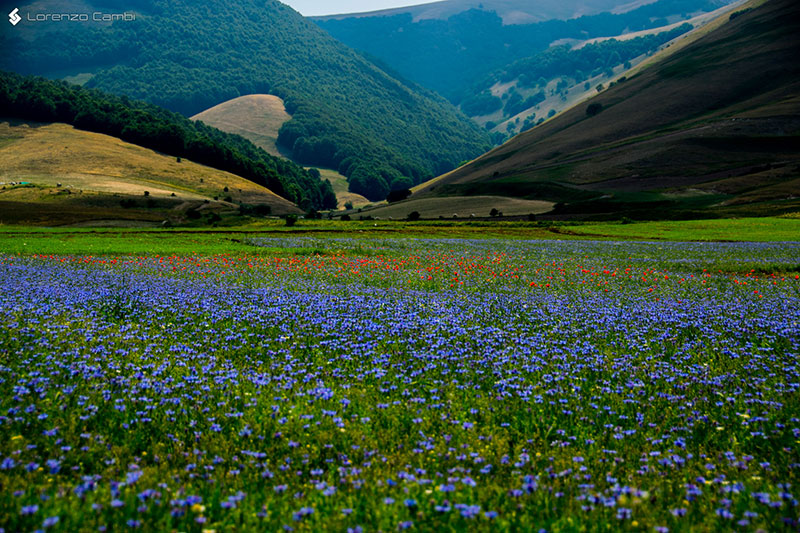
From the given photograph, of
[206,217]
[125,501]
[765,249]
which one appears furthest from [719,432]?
[206,217]

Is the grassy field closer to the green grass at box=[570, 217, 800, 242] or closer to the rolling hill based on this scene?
the rolling hill

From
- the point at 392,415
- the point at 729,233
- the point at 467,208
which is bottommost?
the point at 392,415

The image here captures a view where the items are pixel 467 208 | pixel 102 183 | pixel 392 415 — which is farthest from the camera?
pixel 102 183

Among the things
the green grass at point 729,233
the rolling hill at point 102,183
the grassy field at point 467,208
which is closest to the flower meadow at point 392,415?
the green grass at point 729,233

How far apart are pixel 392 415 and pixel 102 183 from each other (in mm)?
162242

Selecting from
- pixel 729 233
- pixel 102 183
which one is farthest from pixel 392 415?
pixel 102 183

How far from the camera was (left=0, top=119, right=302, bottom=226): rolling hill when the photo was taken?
326 ft

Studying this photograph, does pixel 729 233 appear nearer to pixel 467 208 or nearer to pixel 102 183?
pixel 467 208

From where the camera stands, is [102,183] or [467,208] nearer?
[467,208]

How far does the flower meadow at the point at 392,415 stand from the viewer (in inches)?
169

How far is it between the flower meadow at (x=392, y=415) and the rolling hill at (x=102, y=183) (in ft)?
275

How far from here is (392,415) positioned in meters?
6.42

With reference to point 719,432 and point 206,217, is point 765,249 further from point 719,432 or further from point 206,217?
point 206,217

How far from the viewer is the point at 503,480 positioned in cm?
500
